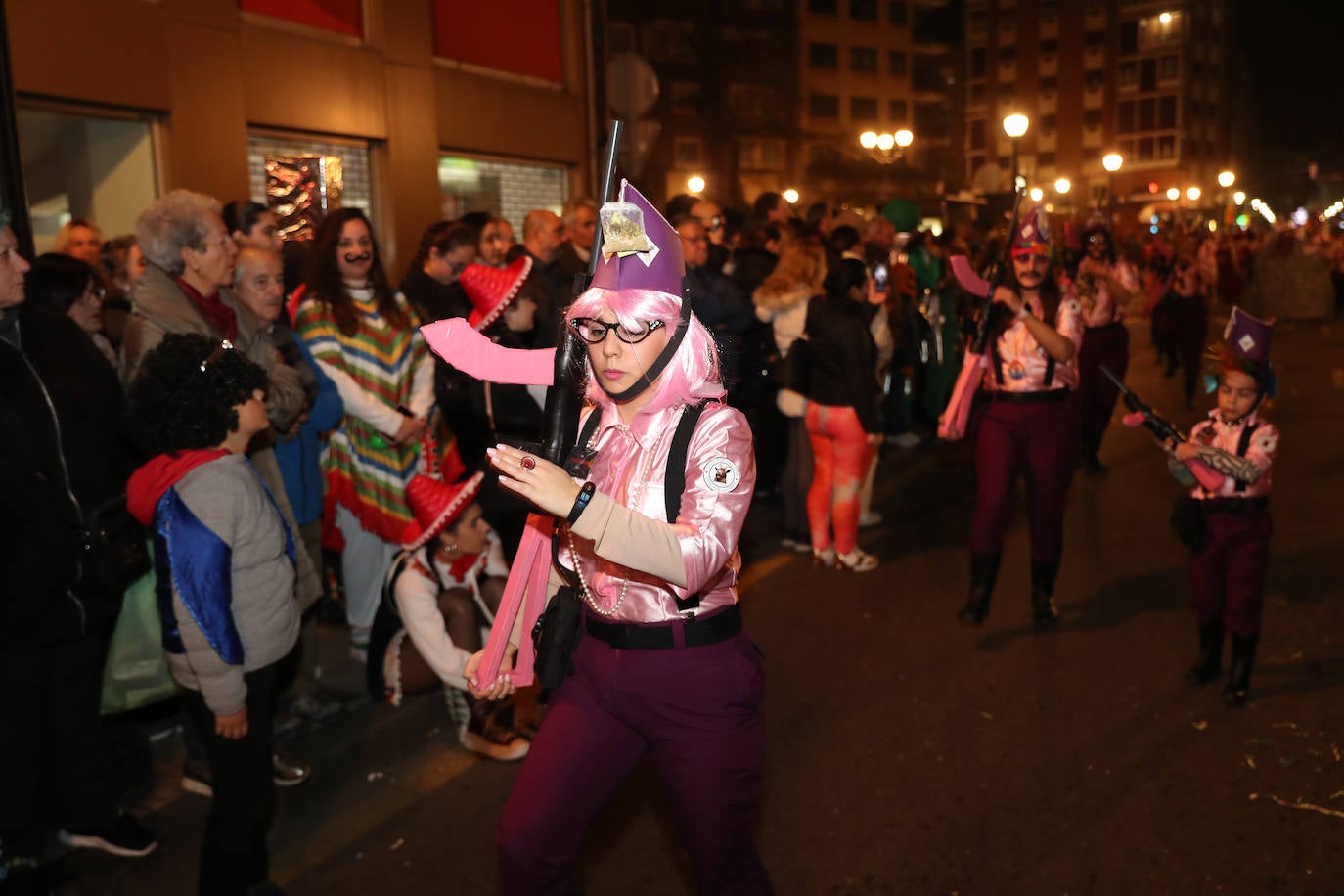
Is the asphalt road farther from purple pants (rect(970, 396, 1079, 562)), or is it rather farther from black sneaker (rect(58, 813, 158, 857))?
purple pants (rect(970, 396, 1079, 562))

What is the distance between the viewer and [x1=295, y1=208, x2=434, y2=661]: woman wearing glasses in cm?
551

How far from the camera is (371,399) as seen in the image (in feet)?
18.1

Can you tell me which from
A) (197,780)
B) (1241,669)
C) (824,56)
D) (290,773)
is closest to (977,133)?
(824,56)

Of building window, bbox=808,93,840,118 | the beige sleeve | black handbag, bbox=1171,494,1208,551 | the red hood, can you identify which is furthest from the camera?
building window, bbox=808,93,840,118

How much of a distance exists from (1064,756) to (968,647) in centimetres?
128

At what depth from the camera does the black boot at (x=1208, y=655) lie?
17.5 feet

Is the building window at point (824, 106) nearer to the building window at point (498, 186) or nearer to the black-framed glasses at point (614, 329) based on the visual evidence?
the building window at point (498, 186)

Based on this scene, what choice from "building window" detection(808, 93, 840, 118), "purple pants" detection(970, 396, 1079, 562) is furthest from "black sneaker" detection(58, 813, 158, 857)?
"building window" detection(808, 93, 840, 118)

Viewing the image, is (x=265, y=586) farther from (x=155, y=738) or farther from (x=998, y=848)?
(x=998, y=848)

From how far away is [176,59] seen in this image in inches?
361

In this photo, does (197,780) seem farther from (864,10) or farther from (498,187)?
(864,10)

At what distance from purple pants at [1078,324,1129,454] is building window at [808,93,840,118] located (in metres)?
58.7

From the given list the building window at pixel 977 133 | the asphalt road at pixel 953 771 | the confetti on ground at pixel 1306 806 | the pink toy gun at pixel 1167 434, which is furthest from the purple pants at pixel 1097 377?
the building window at pixel 977 133

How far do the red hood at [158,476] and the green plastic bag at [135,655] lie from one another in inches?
31.3
